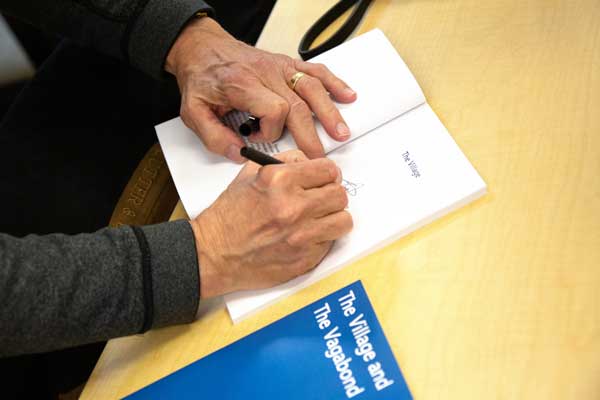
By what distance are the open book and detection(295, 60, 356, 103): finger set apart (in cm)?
1

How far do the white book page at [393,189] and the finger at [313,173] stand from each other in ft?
0.14

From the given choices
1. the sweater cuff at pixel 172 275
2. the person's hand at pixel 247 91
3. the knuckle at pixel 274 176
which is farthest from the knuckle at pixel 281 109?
the sweater cuff at pixel 172 275

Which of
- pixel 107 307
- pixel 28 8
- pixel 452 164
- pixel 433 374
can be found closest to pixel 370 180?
pixel 452 164

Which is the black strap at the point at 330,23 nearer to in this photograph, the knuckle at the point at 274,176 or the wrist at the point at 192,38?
the wrist at the point at 192,38

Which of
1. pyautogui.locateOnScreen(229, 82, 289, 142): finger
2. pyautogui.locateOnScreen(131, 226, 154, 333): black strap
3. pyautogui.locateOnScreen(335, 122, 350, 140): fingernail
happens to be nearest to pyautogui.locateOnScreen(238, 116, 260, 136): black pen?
pyautogui.locateOnScreen(229, 82, 289, 142): finger

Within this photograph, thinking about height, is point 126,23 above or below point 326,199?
above

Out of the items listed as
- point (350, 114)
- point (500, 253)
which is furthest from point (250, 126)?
point (500, 253)

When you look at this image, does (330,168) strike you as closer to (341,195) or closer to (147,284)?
(341,195)

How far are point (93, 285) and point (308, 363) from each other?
10.0 inches

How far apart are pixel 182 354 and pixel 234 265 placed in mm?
122

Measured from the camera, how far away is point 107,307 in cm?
59

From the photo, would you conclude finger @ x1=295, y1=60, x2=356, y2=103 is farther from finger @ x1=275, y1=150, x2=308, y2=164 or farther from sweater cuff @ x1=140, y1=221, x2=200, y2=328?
sweater cuff @ x1=140, y1=221, x2=200, y2=328

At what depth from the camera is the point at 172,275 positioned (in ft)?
2.02
